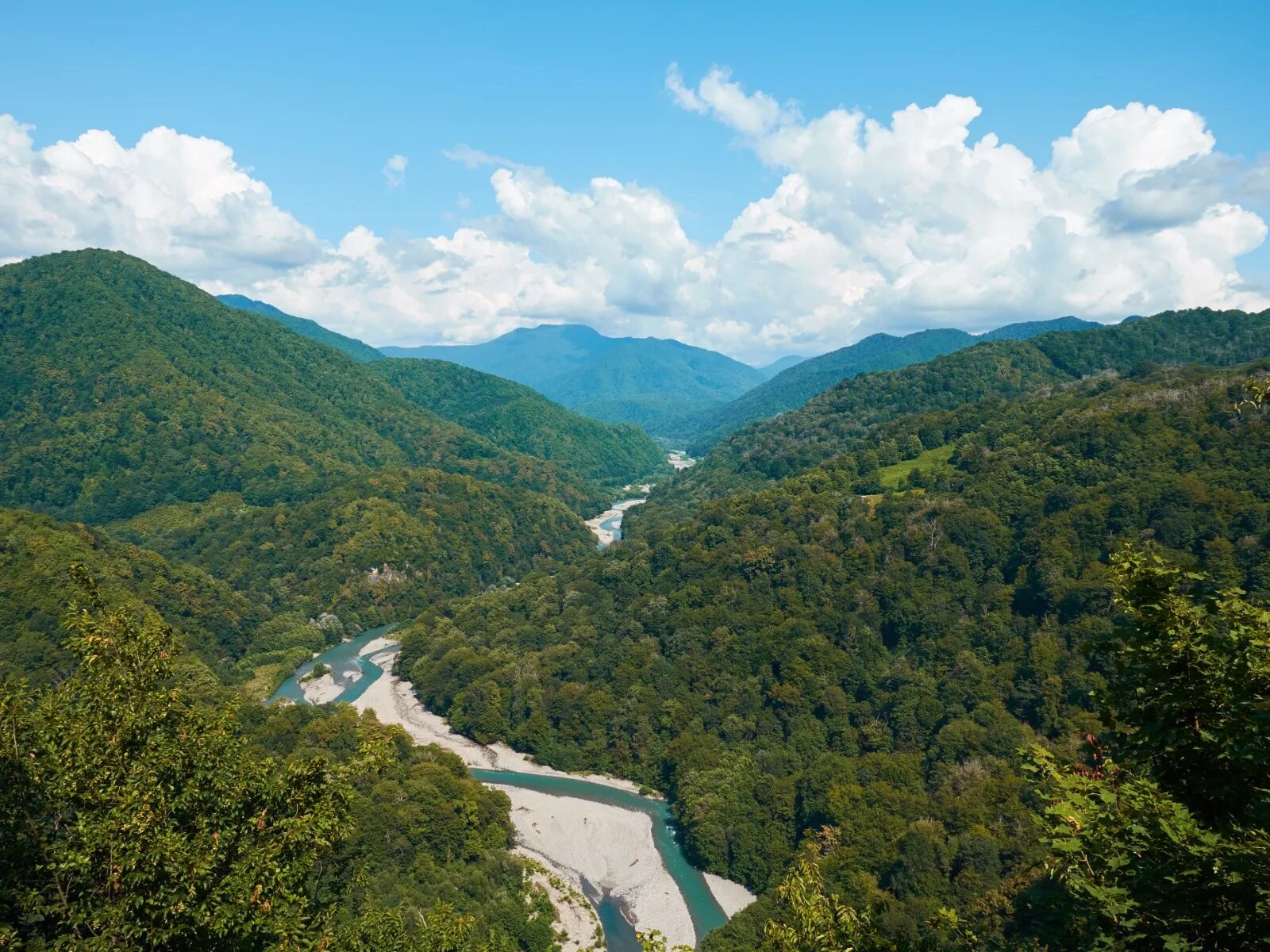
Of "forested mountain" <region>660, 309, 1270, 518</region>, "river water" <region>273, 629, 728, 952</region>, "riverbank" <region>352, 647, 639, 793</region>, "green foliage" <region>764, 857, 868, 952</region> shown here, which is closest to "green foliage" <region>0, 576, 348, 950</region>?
"green foliage" <region>764, 857, 868, 952</region>

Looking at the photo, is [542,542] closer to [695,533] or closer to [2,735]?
[695,533]

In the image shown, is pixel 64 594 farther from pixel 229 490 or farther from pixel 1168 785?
pixel 1168 785

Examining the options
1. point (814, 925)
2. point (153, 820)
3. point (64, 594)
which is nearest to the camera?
point (153, 820)

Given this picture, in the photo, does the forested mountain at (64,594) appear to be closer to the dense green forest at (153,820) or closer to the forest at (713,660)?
the forest at (713,660)

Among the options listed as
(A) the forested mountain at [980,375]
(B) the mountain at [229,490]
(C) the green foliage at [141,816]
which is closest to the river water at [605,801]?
(B) the mountain at [229,490]

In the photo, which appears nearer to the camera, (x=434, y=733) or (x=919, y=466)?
(x=434, y=733)

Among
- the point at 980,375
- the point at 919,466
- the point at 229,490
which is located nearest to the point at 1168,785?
the point at 919,466

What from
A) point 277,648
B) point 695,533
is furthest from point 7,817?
point 277,648
